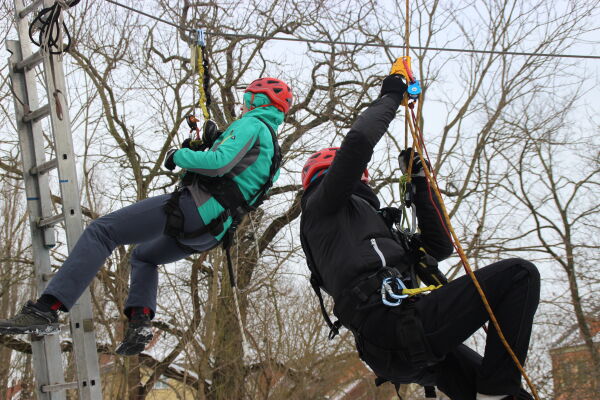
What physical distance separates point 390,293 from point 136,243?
5.04ft

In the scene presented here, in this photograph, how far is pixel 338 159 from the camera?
101 inches

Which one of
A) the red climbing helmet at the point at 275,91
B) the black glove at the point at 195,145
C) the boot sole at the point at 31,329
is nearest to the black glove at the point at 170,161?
the black glove at the point at 195,145

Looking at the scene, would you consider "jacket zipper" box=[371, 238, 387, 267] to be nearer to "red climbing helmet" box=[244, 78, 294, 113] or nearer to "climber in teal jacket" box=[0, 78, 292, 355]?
"climber in teal jacket" box=[0, 78, 292, 355]

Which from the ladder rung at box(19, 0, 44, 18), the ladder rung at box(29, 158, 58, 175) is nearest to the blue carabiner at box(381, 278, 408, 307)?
the ladder rung at box(29, 158, 58, 175)

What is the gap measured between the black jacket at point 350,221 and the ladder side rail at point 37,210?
1.76m

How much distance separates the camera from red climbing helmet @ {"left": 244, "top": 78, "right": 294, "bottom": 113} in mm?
3646

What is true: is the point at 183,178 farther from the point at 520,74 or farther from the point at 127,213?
the point at 520,74

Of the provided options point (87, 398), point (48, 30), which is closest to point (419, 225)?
point (87, 398)

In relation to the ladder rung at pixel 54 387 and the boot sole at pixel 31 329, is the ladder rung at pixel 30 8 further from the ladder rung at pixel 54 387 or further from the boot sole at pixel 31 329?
the ladder rung at pixel 54 387

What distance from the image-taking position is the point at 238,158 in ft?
11.2

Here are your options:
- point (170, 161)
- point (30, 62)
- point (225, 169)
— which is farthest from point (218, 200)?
point (30, 62)

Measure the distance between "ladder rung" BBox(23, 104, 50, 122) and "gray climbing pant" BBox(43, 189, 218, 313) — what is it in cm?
Result: 83

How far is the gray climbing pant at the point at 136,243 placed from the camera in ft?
10.5

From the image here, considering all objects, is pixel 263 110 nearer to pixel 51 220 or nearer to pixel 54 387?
pixel 51 220
